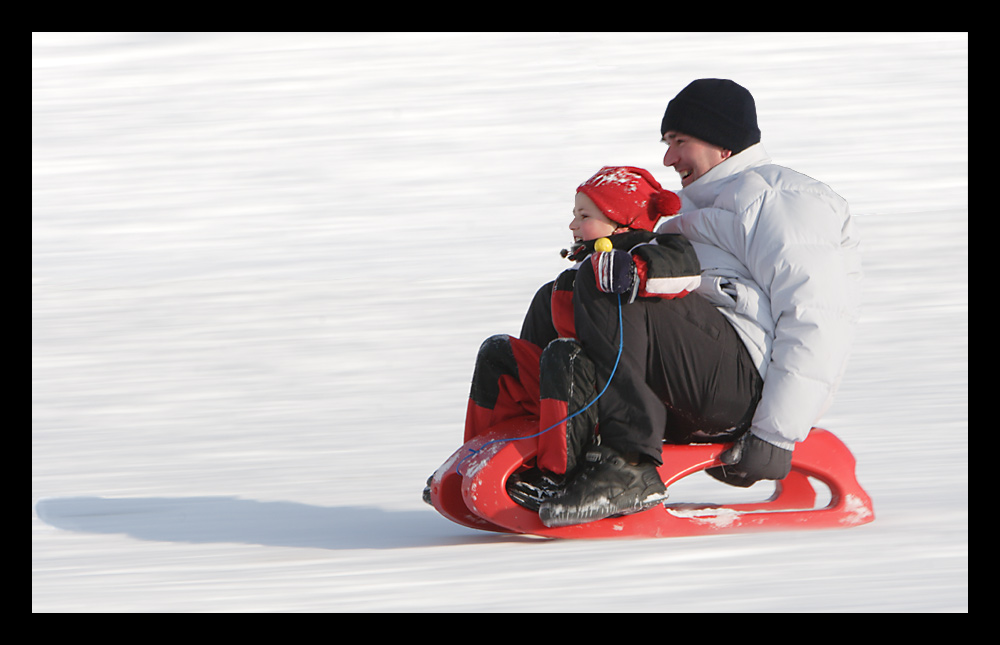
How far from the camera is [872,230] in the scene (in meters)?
6.89

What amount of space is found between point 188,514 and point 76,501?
0.44m

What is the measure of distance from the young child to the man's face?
24cm

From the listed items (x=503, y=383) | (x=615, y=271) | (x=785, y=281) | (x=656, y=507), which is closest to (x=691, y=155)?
(x=785, y=281)

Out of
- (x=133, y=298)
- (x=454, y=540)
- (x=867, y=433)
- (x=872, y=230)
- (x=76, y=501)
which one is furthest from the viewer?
(x=872, y=230)

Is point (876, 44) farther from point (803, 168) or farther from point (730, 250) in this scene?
point (730, 250)

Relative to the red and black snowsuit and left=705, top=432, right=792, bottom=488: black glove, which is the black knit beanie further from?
left=705, top=432, right=792, bottom=488: black glove

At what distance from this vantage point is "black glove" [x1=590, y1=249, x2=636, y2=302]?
224 centimetres

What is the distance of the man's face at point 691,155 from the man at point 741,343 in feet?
0.38

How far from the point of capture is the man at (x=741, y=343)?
2.33m

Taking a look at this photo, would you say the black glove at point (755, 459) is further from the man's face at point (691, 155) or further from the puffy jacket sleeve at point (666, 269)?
the man's face at point (691, 155)

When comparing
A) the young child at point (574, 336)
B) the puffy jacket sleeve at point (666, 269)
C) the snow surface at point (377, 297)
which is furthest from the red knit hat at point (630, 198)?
the snow surface at point (377, 297)

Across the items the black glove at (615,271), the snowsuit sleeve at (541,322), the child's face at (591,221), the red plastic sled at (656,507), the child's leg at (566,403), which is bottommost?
the red plastic sled at (656,507)

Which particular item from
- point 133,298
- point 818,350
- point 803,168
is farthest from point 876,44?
point 818,350

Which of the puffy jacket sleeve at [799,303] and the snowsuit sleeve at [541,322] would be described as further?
the snowsuit sleeve at [541,322]
